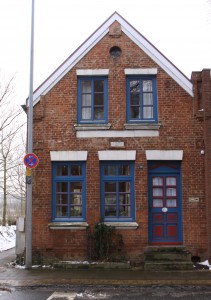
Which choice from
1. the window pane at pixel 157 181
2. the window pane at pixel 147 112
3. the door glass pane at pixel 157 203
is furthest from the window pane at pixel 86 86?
the door glass pane at pixel 157 203

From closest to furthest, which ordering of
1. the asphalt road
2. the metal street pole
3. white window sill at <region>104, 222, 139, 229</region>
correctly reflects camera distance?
the asphalt road
the metal street pole
white window sill at <region>104, 222, 139, 229</region>

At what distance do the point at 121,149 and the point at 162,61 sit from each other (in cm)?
321

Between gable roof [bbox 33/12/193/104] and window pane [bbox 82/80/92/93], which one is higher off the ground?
gable roof [bbox 33/12/193/104]

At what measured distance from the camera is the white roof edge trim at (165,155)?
507 inches

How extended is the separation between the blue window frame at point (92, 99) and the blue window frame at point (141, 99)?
81 centimetres

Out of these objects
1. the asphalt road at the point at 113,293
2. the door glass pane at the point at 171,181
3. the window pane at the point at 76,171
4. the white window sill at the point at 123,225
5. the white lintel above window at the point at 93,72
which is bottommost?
the asphalt road at the point at 113,293

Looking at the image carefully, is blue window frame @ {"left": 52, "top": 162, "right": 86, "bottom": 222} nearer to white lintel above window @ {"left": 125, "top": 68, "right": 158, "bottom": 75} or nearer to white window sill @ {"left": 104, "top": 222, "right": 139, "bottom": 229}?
white window sill @ {"left": 104, "top": 222, "right": 139, "bottom": 229}

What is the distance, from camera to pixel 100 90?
13516 mm

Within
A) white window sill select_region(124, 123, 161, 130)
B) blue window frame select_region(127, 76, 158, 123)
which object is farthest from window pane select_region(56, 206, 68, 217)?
blue window frame select_region(127, 76, 158, 123)

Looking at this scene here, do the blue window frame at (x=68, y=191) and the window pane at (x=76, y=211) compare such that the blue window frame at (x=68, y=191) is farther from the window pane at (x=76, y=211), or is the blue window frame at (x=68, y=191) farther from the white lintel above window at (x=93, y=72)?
the white lintel above window at (x=93, y=72)

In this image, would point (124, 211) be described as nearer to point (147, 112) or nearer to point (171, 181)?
point (171, 181)

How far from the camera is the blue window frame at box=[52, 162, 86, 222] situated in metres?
13.0

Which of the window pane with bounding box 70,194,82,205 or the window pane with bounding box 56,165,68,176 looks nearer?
the window pane with bounding box 70,194,82,205

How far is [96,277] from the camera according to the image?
34.8 feet
